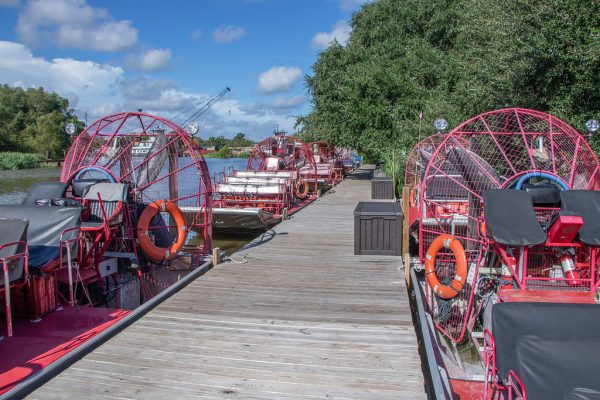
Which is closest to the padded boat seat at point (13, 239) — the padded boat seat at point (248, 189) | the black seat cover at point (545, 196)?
the black seat cover at point (545, 196)

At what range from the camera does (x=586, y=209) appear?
19.6 ft

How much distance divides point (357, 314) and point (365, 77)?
63.0 ft

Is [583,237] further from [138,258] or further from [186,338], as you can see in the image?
[138,258]

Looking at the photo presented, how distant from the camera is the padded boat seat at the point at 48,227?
6633 millimetres

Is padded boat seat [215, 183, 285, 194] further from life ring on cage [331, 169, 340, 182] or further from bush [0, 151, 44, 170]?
bush [0, 151, 44, 170]

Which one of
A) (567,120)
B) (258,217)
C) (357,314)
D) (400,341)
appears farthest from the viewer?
(258,217)

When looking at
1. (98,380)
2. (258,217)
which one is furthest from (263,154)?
(98,380)

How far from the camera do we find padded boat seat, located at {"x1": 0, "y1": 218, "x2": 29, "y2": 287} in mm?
5410

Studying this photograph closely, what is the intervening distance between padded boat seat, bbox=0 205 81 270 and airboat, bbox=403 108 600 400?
191 inches

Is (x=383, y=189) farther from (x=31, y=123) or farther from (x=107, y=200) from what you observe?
(x=31, y=123)

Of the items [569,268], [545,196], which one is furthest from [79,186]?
[569,268]

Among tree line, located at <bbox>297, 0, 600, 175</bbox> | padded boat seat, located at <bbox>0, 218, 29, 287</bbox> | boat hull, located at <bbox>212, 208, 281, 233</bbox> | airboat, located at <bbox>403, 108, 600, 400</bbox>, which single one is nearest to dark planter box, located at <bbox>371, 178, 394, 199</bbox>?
tree line, located at <bbox>297, 0, 600, 175</bbox>

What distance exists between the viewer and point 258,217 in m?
14.6

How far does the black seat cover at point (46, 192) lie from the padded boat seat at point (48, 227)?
4.08 feet
